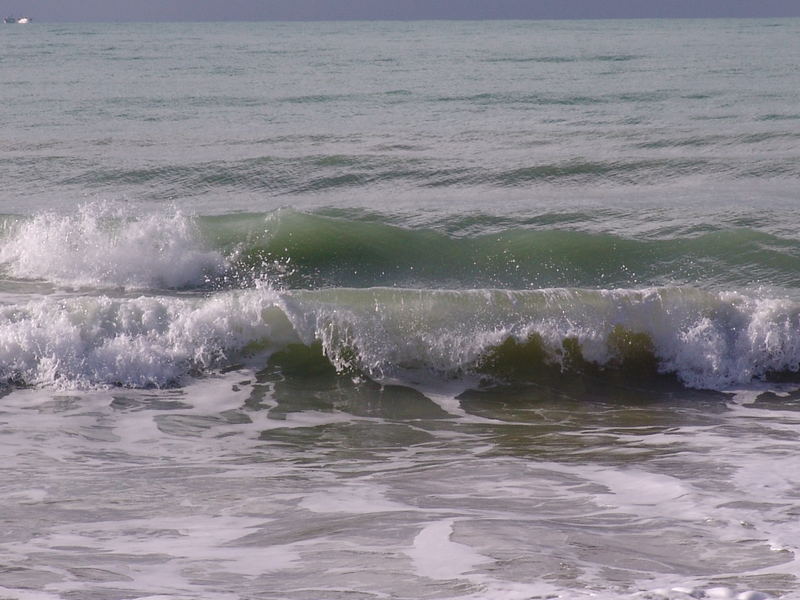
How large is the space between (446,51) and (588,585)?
40.8 m

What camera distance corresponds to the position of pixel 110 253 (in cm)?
1118

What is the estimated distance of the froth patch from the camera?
10.9 meters

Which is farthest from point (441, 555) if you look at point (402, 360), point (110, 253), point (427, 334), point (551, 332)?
point (110, 253)

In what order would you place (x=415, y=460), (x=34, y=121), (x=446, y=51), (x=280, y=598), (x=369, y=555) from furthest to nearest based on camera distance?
(x=446, y=51), (x=34, y=121), (x=415, y=460), (x=369, y=555), (x=280, y=598)

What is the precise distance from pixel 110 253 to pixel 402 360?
14.5 ft

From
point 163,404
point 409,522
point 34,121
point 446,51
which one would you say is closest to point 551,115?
point 34,121

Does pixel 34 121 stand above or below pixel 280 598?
above

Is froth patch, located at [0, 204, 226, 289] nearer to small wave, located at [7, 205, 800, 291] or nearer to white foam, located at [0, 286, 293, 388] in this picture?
small wave, located at [7, 205, 800, 291]

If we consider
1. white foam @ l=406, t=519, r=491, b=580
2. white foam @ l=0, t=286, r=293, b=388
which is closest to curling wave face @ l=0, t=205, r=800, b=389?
white foam @ l=0, t=286, r=293, b=388

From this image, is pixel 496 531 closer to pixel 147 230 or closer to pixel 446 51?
pixel 147 230

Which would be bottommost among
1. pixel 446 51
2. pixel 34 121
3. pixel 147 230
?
pixel 147 230

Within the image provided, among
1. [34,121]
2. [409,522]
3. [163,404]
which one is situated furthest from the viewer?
[34,121]

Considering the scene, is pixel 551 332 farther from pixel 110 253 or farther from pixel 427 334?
pixel 110 253

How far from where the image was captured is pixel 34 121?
20359mm
